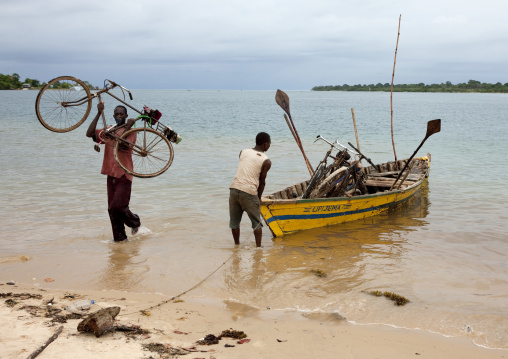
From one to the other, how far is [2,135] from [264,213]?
21000 millimetres

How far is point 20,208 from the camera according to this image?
908 centimetres

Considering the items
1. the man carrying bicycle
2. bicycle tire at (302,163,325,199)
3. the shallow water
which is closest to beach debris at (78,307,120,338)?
the shallow water

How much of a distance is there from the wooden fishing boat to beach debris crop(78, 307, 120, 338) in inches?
139

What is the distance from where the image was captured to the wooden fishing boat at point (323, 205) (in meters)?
7.20

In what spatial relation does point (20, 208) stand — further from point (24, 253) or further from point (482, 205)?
point (482, 205)

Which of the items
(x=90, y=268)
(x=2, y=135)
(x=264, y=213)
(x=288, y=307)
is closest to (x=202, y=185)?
(x=264, y=213)

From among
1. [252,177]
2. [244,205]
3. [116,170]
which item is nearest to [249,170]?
[252,177]

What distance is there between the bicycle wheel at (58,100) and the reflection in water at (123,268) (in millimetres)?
1704

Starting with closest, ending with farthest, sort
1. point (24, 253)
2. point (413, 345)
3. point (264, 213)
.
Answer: point (413, 345) → point (24, 253) → point (264, 213)

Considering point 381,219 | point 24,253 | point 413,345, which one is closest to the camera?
point 413,345

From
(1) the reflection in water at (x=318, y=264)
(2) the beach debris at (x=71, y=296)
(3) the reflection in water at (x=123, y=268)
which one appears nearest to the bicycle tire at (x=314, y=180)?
(1) the reflection in water at (x=318, y=264)

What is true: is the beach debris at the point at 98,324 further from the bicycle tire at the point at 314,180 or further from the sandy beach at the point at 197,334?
the bicycle tire at the point at 314,180

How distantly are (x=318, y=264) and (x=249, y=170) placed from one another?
4.89 ft

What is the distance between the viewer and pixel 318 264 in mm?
6238
